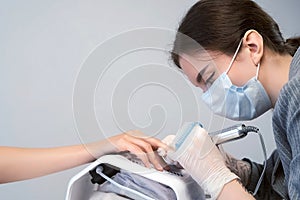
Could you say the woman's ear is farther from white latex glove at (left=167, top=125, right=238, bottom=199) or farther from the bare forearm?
the bare forearm

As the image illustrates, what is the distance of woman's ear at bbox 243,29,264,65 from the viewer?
98 cm

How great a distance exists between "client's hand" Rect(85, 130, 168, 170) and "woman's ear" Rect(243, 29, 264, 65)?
1.19 feet

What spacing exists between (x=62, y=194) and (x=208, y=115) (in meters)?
0.65

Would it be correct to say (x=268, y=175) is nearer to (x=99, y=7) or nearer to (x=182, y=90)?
(x=182, y=90)

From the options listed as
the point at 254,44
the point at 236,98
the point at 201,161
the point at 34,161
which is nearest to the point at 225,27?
the point at 254,44

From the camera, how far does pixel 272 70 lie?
99 centimetres

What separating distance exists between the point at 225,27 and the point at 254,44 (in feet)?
0.31

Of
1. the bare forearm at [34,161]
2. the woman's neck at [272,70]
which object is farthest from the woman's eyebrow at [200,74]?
the bare forearm at [34,161]

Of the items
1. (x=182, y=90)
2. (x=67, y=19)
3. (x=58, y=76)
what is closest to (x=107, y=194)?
(x=182, y=90)

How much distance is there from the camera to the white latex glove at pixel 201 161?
85 cm

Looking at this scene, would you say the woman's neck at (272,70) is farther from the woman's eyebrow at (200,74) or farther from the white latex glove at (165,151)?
the white latex glove at (165,151)

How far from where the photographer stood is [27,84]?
1371 mm

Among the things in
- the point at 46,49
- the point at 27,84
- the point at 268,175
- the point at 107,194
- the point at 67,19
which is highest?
the point at 67,19

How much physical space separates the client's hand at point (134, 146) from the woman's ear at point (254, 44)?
0.36 meters
